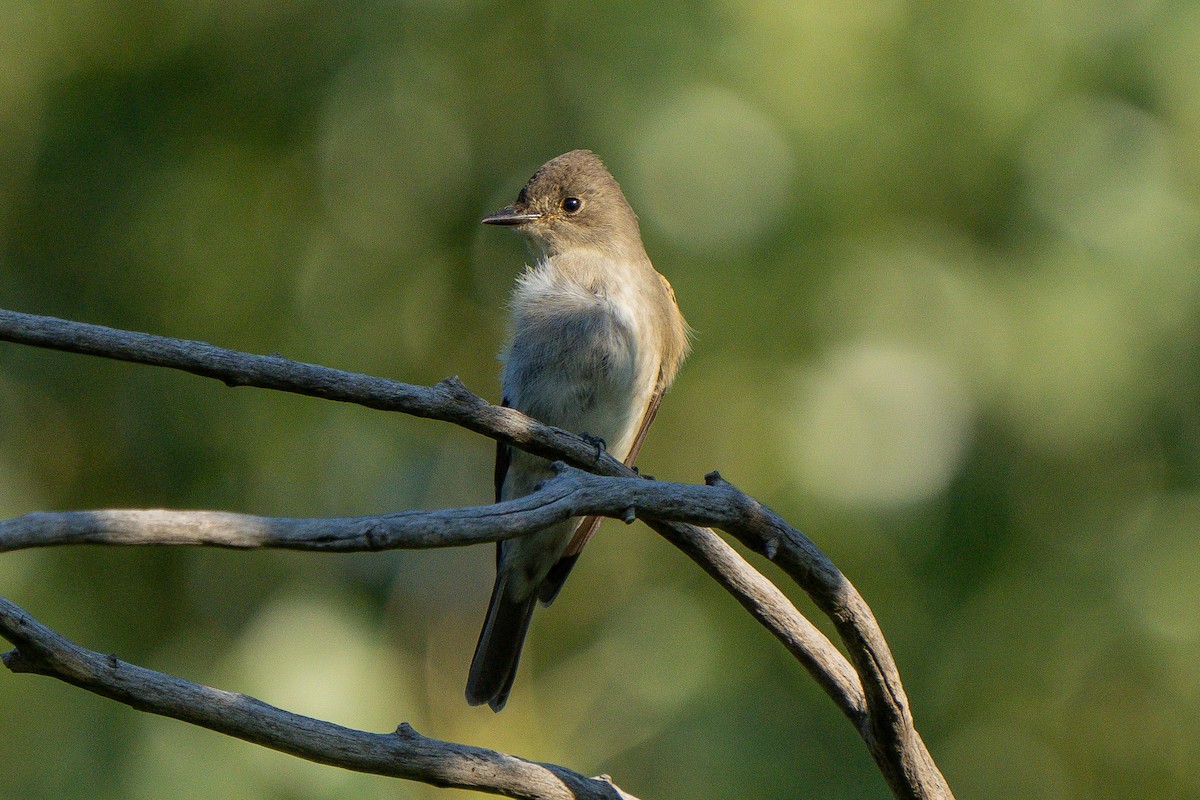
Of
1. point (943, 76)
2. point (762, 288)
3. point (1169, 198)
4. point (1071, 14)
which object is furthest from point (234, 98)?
point (1169, 198)

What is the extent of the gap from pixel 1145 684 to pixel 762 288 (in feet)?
7.49

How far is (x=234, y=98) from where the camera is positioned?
211 inches

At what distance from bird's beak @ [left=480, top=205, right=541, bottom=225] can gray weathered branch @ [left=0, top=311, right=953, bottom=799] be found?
2.14 metres

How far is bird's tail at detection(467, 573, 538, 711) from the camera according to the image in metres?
4.32

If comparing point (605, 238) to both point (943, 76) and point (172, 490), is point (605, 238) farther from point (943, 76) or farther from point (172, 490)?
point (172, 490)

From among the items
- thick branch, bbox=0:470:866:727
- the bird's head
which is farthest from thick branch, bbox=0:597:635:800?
the bird's head

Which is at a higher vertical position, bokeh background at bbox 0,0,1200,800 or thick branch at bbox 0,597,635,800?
bokeh background at bbox 0,0,1200,800

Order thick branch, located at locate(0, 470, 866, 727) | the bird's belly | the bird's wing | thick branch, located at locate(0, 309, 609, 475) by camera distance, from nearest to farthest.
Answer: thick branch, located at locate(0, 470, 866, 727) < thick branch, located at locate(0, 309, 609, 475) < the bird's belly < the bird's wing

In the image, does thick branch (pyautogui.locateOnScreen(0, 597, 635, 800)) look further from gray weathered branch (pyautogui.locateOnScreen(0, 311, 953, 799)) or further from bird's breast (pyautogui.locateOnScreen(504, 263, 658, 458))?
bird's breast (pyautogui.locateOnScreen(504, 263, 658, 458))

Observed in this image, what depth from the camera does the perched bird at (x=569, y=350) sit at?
14.0ft

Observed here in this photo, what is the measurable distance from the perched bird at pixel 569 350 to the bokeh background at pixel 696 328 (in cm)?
40

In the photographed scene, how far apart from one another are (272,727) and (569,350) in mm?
2310

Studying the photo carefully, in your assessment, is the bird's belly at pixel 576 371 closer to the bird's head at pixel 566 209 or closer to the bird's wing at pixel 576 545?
the bird's wing at pixel 576 545

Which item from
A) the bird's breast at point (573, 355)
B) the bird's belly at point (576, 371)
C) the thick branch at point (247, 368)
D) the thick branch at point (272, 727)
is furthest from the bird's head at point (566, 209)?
the thick branch at point (272, 727)
